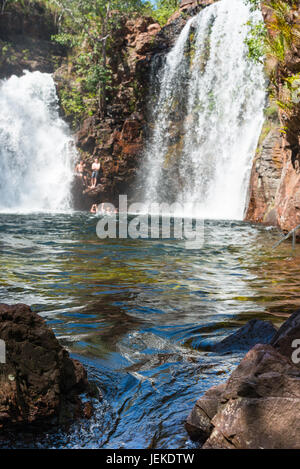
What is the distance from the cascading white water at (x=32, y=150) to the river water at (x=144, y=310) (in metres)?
16.5

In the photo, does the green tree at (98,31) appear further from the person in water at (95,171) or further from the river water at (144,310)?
the river water at (144,310)

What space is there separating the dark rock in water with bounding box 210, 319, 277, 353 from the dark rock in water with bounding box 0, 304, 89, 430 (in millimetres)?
1336

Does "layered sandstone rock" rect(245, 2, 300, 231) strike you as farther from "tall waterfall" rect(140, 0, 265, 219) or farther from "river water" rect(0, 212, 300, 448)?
"tall waterfall" rect(140, 0, 265, 219)

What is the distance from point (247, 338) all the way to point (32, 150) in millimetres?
24610

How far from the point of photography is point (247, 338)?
3.41 m

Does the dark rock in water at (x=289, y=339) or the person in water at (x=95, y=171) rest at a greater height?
the person in water at (x=95, y=171)

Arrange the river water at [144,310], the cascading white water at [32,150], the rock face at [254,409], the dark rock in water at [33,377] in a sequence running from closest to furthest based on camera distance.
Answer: the rock face at [254,409], the dark rock in water at [33,377], the river water at [144,310], the cascading white water at [32,150]

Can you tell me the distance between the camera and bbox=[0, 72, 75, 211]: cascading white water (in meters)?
25.5

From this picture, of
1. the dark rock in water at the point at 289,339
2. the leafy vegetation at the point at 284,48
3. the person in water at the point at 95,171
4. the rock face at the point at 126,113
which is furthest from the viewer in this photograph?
the rock face at the point at 126,113

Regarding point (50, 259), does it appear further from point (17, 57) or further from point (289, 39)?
point (17, 57)

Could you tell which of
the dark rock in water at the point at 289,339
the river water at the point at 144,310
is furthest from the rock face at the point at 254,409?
the dark rock in water at the point at 289,339

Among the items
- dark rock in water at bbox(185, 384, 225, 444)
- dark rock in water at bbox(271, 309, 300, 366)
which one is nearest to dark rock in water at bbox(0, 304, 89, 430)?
dark rock in water at bbox(185, 384, 225, 444)

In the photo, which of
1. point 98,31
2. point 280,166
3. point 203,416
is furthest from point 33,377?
point 98,31

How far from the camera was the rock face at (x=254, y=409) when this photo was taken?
1735mm
